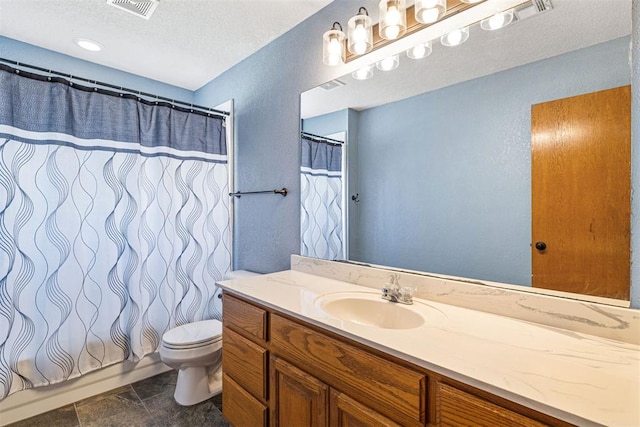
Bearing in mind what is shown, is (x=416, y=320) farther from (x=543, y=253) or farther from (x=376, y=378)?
(x=543, y=253)

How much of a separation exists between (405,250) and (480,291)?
354 mm

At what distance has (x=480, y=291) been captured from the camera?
Answer: 1.13 metres

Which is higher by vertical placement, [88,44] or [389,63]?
[88,44]

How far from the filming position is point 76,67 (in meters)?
2.26

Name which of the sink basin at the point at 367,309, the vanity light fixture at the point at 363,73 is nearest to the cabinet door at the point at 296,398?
the sink basin at the point at 367,309

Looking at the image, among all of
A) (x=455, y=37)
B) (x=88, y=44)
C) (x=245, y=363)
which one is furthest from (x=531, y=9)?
(x=88, y=44)

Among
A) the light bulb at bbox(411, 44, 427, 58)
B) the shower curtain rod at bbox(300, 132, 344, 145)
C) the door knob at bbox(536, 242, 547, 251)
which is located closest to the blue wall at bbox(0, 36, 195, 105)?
the shower curtain rod at bbox(300, 132, 344, 145)

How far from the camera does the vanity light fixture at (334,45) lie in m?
1.53

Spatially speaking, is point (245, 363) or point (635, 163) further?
point (245, 363)

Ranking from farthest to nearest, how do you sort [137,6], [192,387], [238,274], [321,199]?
[238,274]
[192,387]
[321,199]
[137,6]

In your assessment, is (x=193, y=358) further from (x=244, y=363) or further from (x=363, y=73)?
(x=363, y=73)

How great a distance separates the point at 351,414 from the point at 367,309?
431 millimetres

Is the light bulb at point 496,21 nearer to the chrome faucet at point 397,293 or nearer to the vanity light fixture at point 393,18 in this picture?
the vanity light fixture at point 393,18

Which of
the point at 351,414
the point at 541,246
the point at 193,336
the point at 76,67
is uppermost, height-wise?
the point at 76,67
